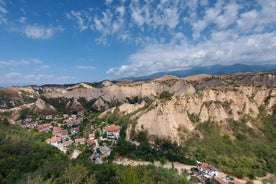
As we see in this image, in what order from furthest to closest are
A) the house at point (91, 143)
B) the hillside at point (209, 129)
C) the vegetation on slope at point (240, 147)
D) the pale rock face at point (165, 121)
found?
the house at point (91, 143) < the pale rock face at point (165, 121) < the hillside at point (209, 129) < the vegetation on slope at point (240, 147)

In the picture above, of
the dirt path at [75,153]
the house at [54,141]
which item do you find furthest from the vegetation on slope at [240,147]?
the house at [54,141]

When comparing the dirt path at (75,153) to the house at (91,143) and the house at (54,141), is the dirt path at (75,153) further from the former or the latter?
the house at (54,141)

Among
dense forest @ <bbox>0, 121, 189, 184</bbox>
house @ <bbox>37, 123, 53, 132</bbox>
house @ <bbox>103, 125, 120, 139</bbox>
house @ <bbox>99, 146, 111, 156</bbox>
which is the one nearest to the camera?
dense forest @ <bbox>0, 121, 189, 184</bbox>

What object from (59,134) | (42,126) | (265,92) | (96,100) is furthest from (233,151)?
(96,100)

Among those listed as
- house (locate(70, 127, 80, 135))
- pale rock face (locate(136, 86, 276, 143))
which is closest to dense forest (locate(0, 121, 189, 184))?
pale rock face (locate(136, 86, 276, 143))

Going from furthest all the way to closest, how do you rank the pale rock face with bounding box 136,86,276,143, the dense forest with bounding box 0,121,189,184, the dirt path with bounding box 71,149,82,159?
the pale rock face with bounding box 136,86,276,143 → the dirt path with bounding box 71,149,82,159 → the dense forest with bounding box 0,121,189,184

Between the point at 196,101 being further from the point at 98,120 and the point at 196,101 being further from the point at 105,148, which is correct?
the point at 98,120

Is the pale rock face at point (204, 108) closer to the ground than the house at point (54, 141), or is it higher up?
higher up

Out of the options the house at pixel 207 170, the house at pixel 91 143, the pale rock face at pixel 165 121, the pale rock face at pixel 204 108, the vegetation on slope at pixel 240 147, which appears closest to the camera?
the house at pixel 207 170

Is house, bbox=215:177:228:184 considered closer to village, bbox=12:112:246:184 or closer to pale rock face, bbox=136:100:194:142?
village, bbox=12:112:246:184
